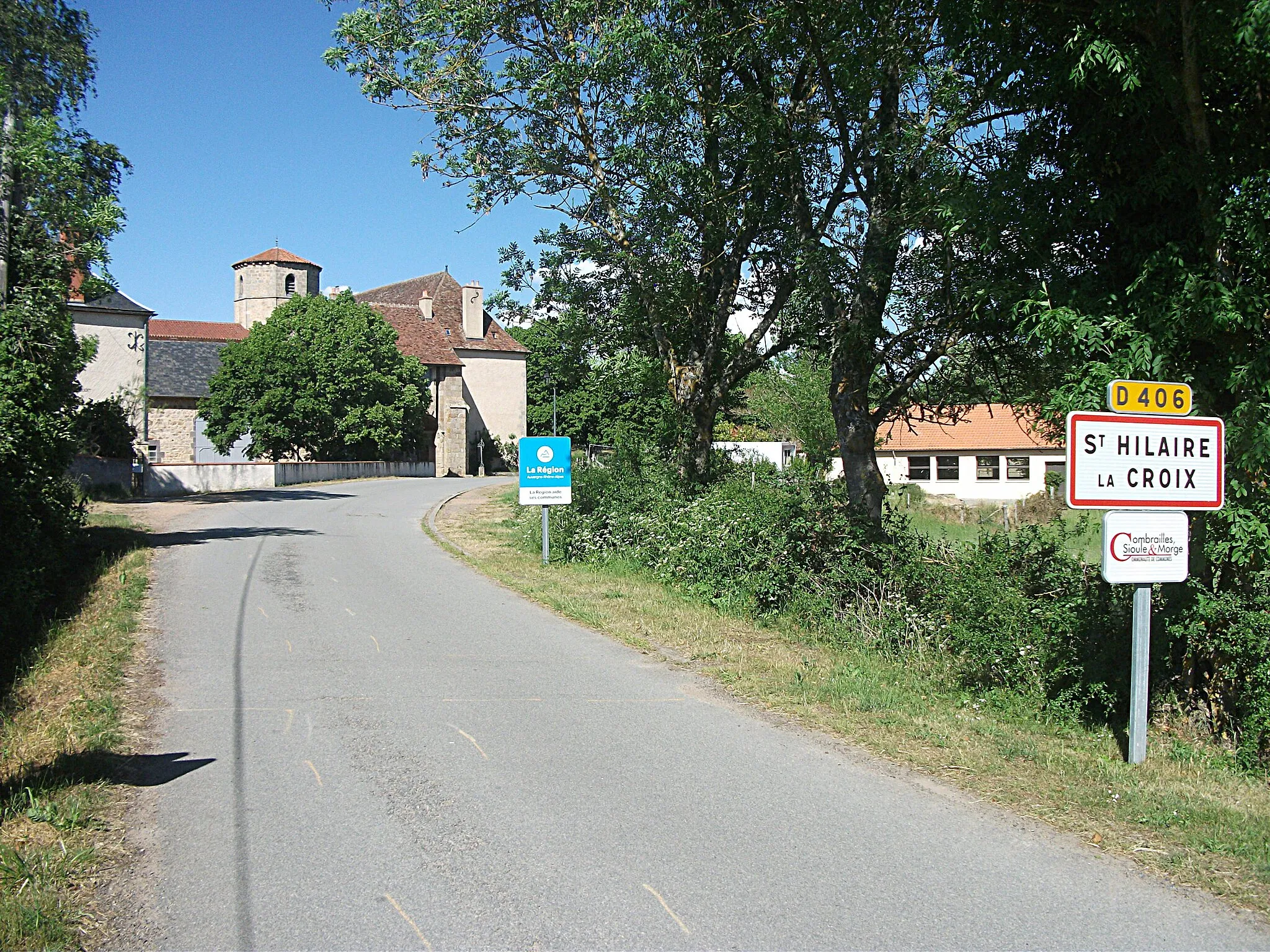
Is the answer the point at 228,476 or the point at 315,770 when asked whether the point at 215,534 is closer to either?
the point at 315,770

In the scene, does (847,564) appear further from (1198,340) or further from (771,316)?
(771,316)

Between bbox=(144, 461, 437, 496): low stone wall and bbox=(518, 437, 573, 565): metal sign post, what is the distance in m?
26.7

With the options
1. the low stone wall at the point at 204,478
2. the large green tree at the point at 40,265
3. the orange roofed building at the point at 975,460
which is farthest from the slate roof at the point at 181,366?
the large green tree at the point at 40,265

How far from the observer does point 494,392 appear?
245ft

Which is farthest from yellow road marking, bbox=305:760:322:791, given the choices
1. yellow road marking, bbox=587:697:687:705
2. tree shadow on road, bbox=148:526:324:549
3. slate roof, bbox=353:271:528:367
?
slate roof, bbox=353:271:528:367

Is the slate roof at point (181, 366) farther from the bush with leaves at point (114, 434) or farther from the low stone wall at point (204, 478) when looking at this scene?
the bush with leaves at point (114, 434)

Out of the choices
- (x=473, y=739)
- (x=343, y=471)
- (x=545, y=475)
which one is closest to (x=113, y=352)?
(x=343, y=471)

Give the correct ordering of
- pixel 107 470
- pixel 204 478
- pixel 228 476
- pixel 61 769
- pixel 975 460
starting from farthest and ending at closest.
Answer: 1. pixel 975 460
2. pixel 228 476
3. pixel 204 478
4. pixel 107 470
5. pixel 61 769

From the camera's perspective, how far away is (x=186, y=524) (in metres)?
24.1

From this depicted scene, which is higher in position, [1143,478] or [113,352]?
[113,352]

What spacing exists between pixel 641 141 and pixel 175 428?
53.9m

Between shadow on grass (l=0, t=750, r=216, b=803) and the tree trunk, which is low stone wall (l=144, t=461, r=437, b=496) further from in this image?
shadow on grass (l=0, t=750, r=216, b=803)

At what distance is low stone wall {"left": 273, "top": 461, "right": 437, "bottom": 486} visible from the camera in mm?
46188

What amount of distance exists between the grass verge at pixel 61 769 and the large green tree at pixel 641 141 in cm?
952
